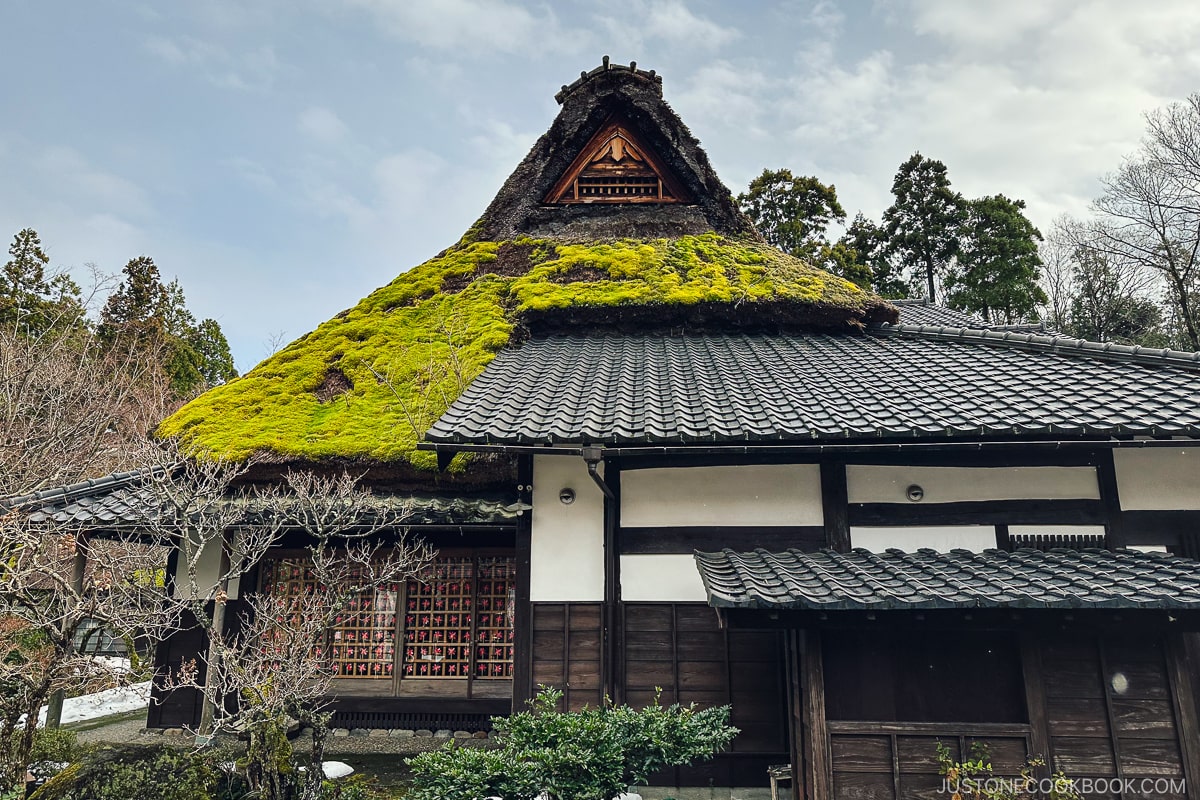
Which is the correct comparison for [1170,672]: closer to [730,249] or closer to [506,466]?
[506,466]

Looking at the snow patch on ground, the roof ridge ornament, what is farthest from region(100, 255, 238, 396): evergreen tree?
the roof ridge ornament

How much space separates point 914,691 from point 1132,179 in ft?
68.4

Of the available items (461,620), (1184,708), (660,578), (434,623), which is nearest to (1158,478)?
(1184,708)

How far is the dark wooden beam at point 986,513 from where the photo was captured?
→ 18.6 feet

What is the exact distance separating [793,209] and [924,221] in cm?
565

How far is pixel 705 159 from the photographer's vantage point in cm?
1111

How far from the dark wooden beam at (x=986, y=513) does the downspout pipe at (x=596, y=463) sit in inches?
89.8

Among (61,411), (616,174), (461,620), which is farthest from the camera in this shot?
(61,411)

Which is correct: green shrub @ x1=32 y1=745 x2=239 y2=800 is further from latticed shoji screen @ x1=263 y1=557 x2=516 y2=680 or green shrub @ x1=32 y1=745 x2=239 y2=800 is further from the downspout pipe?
the downspout pipe

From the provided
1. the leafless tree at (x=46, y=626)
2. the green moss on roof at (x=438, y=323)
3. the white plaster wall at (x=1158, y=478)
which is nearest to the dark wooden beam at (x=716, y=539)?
the green moss on roof at (x=438, y=323)

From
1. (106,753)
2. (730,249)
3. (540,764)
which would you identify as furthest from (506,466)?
(730,249)

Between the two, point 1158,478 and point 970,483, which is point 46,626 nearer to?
point 970,483

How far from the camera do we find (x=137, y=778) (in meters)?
4.48

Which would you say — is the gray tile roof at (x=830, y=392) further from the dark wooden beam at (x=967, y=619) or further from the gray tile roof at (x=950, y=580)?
the dark wooden beam at (x=967, y=619)
